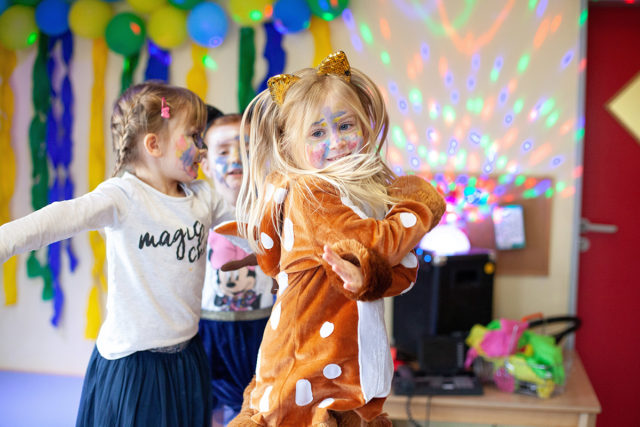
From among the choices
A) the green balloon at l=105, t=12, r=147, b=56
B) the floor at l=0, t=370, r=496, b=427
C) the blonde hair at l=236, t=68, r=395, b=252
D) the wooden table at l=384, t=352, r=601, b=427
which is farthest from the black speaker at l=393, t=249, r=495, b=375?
the green balloon at l=105, t=12, r=147, b=56

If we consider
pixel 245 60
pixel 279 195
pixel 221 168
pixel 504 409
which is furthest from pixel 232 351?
pixel 245 60

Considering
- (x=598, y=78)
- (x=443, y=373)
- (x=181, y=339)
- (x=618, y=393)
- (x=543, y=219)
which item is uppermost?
(x=598, y=78)

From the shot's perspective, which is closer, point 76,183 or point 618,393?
point 618,393

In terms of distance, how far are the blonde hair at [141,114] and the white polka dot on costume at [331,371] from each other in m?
0.65

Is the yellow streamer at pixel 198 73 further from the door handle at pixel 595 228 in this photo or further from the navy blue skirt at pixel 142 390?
the door handle at pixel 595 228

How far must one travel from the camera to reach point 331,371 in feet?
3.14

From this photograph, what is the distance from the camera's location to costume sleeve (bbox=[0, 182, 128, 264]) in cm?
95

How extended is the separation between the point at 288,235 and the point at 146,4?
5.87 ft

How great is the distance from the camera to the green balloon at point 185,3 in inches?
93.0

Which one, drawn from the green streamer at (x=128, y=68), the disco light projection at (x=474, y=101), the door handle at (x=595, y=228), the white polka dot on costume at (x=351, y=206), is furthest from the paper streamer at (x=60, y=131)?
the door handle at (x=595, y=228)

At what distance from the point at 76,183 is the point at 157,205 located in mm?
1596

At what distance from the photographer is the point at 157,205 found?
4.08 ft

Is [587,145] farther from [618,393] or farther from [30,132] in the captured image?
[30,132]

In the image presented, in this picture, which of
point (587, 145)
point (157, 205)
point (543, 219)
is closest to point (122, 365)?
point (157, 205)
